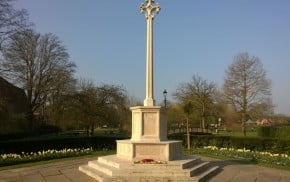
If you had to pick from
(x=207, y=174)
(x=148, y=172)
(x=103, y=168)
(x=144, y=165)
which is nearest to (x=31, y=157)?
(x=103, y=168)

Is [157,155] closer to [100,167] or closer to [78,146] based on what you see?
[100,167]

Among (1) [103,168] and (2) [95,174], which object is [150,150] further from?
(2) [95,174]

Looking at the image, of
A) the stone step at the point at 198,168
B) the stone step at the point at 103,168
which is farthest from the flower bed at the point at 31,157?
the stone step at the point at 198,168

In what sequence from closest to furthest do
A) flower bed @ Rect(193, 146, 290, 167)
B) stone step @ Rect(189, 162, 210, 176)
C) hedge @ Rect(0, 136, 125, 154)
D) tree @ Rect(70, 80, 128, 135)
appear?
stone step @ Rect(189, 162, 210, 176) < flower bed @ Rect(193, 146, 290, 167) < hedge @ Rect(0, 136, 125, 154) < tree @ Rect(70, 80, 128, 135)

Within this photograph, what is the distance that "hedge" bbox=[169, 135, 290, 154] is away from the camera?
2081 centimetres

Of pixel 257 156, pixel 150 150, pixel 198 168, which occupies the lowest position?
pixel 257 156

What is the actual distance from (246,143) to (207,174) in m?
11.5

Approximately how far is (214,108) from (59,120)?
2020cm

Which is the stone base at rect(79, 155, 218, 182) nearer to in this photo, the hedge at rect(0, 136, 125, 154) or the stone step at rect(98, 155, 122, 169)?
the stone step at rect(98, 155, 122, 169)

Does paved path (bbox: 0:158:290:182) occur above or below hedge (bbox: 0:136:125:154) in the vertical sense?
below

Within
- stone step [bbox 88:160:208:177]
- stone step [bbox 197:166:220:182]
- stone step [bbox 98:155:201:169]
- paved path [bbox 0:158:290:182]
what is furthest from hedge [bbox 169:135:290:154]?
stone step [bbox 88:160:208:177]

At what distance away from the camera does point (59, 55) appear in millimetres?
37094

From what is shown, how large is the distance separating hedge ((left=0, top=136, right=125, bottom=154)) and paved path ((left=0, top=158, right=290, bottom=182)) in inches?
243

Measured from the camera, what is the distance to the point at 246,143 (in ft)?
74.2
